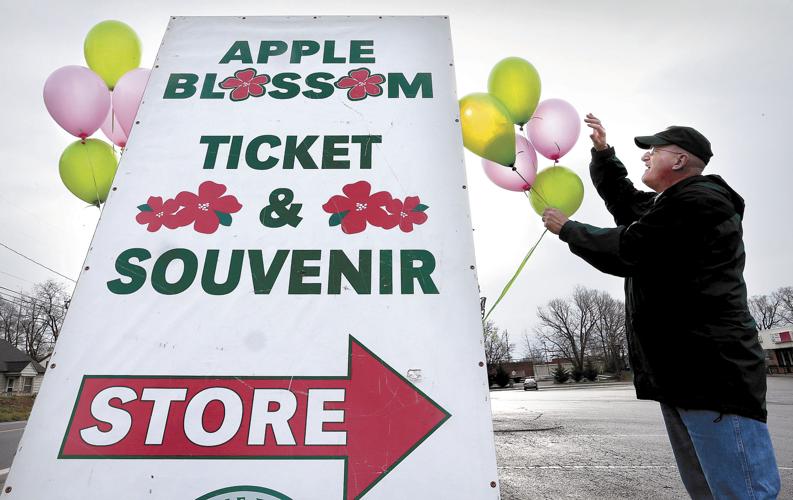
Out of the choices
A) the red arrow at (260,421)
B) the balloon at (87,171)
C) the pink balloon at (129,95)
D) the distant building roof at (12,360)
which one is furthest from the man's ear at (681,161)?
the distant building roof at (12,360)

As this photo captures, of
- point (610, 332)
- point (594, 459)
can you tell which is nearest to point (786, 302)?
point (610, 332)

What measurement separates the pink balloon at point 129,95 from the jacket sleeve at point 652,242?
93.9 inches

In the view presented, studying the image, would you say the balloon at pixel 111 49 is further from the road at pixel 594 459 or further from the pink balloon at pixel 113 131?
the road at pixel 594 459

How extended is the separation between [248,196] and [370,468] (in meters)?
1.20

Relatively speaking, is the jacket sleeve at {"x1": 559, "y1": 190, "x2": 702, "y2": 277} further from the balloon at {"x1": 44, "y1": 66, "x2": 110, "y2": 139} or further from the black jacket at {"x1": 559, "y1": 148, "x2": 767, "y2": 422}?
the balloon at {"x1": 44, "y1": 66, "x2": 110, "y2": 139}

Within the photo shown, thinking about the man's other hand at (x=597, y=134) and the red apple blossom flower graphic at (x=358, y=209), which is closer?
the red apple blossom flower graphic at (x=358, y=209)

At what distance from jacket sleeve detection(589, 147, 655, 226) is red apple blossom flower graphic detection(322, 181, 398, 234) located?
4.03 feet

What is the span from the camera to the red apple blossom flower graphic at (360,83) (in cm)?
214

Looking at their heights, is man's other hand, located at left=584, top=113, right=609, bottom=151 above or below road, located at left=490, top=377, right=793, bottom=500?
above

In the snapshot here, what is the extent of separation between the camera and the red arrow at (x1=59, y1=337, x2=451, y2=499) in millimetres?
1383

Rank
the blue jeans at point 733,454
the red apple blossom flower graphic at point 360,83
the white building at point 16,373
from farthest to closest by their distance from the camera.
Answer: the white building at point 16,373
the red apple blossom flower graphic at point 360,83
the blue jeans at point 733,454

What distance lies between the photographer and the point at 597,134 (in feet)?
7.73

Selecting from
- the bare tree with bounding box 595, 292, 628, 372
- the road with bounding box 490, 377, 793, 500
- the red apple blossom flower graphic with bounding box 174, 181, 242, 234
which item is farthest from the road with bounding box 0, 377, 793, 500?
the bare tree with bounding box 595, 292, 628, 372

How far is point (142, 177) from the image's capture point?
1912 mm
